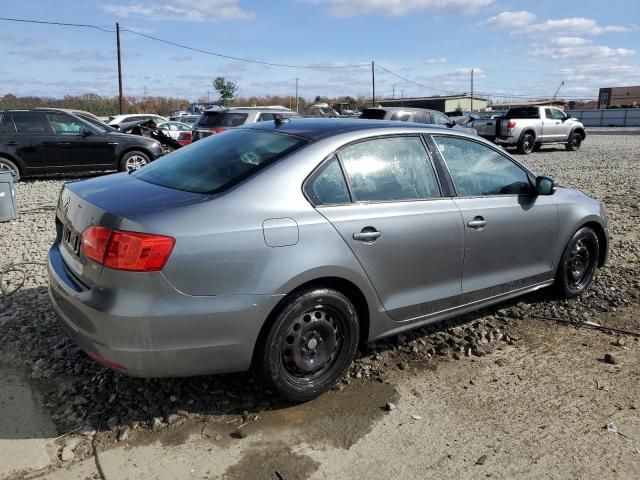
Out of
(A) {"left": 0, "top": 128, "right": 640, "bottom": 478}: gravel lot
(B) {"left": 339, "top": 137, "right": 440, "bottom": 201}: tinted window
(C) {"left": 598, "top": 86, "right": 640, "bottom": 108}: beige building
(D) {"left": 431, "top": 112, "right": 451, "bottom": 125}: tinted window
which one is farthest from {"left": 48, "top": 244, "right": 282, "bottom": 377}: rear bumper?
(C) {"left": 598, "top": 86, "right": 640, "bottom": 108}: beige building

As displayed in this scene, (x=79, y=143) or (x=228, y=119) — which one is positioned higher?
(x=228, y=119)

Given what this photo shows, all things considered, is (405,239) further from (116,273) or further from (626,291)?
(626,291)

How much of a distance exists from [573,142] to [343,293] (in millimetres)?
21310

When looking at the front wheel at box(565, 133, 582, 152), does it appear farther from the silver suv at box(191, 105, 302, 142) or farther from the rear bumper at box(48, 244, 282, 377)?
the rear bumper at box(48, 244, 282, 377)

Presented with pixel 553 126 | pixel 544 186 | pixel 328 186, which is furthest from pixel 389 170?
pixel 553 126

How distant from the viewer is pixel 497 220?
402 cm

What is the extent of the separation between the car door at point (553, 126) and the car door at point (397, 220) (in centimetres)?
1871

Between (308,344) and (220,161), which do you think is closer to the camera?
(308,344)

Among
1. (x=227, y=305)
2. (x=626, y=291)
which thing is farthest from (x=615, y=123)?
(x=227, y=305)

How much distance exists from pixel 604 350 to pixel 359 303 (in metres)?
1.99

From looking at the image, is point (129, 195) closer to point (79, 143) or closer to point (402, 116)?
point (79, 143)

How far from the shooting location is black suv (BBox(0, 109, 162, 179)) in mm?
11172

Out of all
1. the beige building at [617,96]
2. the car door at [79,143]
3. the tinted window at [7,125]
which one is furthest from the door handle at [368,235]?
the beige building at [617,96]

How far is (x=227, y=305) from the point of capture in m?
2.83
